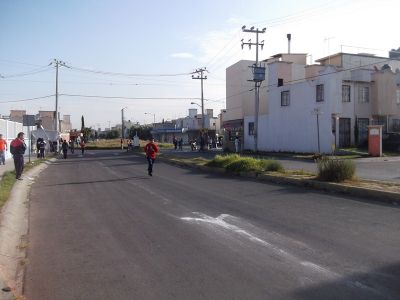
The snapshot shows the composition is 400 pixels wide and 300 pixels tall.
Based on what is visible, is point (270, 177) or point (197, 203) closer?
point (197, 203)

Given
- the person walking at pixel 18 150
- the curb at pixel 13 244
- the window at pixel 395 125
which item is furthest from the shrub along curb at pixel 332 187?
the window at pixel 395 125

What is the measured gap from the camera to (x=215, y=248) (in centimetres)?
723

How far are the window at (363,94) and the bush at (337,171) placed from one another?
91.1 ft

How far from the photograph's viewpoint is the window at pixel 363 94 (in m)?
40.4

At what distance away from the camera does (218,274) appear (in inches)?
232

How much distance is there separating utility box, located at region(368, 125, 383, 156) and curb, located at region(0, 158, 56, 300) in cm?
2550

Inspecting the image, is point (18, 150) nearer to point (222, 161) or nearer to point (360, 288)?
point (222, 161)

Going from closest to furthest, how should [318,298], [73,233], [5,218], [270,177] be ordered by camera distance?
[318,298], [73,233], [5,218], [270,177]

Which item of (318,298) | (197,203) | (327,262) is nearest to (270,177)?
(197,203)

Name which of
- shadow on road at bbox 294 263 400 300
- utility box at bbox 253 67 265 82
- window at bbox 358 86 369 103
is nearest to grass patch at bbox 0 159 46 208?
shadow on road at bbox 294 263 400 300

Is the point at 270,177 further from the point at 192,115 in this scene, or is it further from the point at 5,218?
the point at 192,115

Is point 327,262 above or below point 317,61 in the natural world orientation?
below

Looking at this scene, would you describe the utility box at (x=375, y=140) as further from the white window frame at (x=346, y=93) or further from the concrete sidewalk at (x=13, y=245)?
the concrete sidewalk at (x=13, y=245)

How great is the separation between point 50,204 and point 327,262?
334 inches
